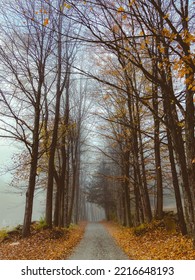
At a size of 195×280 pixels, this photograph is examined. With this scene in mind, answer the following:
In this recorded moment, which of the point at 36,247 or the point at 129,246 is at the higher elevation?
the point at 36,247

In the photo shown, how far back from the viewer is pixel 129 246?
11.2 metres

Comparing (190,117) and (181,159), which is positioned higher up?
(190,117)

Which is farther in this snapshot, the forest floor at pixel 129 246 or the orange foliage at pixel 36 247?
the orange foliage at pixel 36 247

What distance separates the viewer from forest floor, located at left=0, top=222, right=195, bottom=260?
27.2 feet

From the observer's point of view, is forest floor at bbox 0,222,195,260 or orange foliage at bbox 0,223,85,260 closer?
forest floor at bbox 0,222,195,260

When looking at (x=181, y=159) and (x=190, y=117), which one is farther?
(x=181, y=159)

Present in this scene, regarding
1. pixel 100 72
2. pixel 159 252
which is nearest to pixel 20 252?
pixel 159 252

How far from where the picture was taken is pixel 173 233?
11500 millimetres

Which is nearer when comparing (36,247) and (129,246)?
(36,247)

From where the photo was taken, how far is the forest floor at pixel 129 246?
8.30 metres
